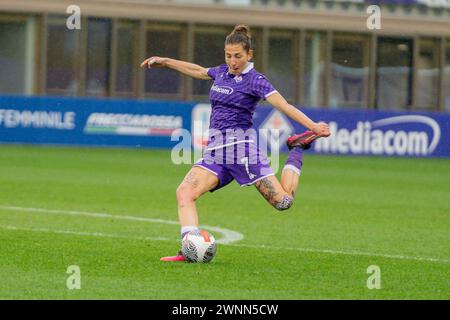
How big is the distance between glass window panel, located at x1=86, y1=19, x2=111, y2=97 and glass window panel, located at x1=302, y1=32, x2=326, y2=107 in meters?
7.17

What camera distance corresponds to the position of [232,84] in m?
11.3

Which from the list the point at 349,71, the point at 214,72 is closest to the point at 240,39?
the point at 214,72

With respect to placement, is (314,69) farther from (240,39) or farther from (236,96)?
(240,39)

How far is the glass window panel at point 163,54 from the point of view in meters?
40.6

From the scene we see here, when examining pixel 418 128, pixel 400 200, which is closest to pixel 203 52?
pixel 418 128

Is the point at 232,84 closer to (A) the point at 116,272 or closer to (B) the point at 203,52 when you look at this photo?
(A) the point at 116,272

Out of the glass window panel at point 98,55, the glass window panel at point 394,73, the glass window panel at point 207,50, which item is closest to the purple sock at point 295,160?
the glass window panel at point 98,55

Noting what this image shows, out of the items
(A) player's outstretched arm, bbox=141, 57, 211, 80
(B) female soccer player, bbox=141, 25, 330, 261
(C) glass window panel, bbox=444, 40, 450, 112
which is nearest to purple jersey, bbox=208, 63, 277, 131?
(B) female soccer player, bbox=141, 25, 330, 261

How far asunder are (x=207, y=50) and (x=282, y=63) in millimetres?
3028

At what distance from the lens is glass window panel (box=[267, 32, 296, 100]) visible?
42312mm

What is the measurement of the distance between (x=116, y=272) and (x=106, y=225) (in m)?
4.61

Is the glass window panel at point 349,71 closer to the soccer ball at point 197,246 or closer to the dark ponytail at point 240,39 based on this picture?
the dark ponytail at point 240,39

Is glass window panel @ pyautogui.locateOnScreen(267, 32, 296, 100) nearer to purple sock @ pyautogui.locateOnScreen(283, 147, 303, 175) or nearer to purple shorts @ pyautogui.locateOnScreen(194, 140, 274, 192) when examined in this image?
purple sock @ pyautogui.locateOnScreen(283, 147, 303, 175)

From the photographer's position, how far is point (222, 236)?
14.2 meters
